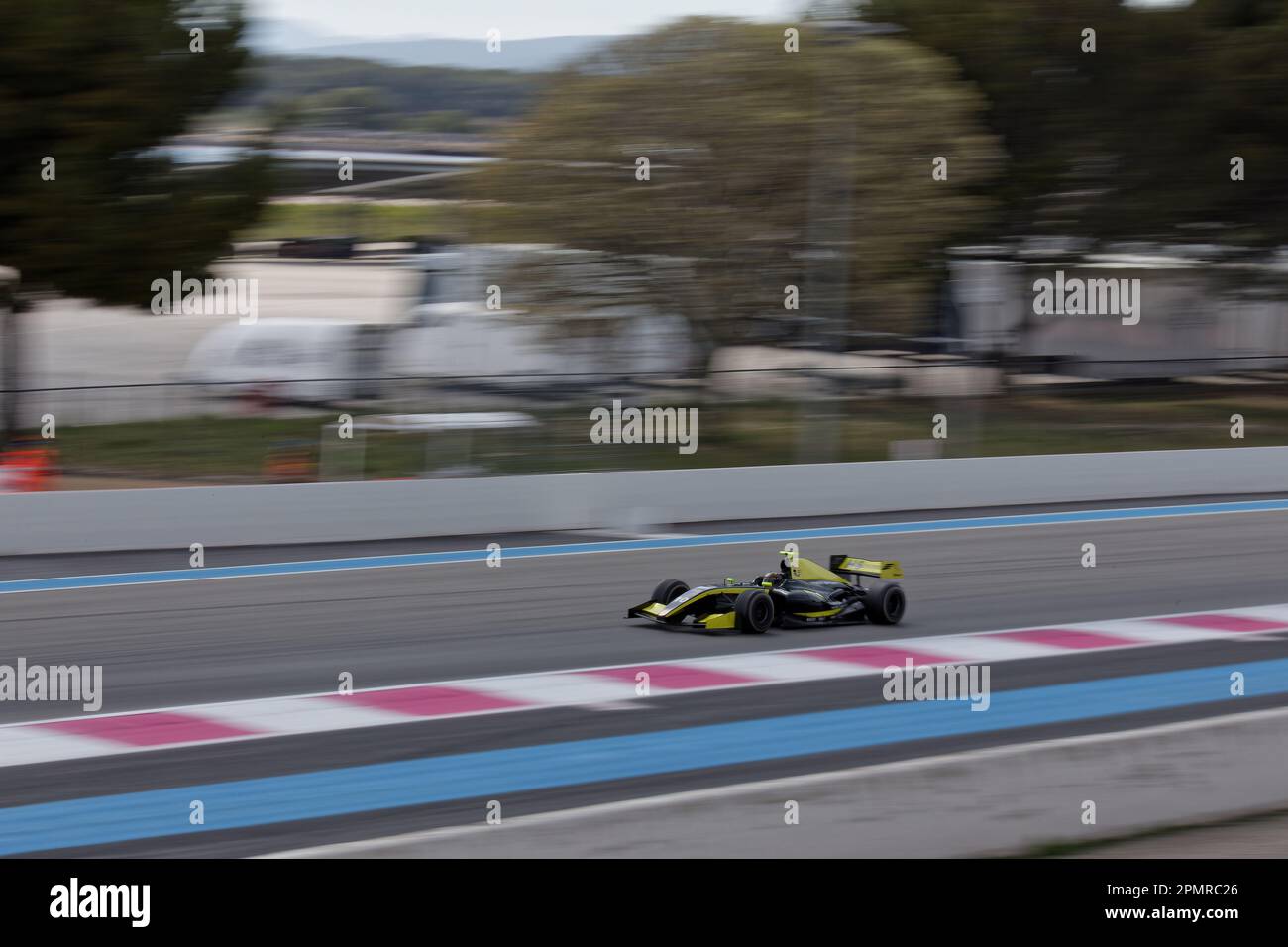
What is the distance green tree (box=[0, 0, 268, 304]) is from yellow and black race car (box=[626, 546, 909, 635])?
12.5 m

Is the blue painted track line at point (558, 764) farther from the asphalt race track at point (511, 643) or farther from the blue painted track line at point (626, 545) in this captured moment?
the blue painted track line at point (626, 545)

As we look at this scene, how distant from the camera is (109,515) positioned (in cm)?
1431

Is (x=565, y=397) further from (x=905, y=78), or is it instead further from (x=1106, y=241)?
(x=1106, y=241)

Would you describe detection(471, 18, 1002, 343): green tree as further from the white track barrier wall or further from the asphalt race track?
the asphalt race track

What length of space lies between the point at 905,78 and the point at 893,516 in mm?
9654

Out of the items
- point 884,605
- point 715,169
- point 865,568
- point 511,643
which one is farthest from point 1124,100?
point 511,643

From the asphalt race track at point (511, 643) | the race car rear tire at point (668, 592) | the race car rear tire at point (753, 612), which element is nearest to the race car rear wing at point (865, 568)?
the asphalt race track at point (511, 643)

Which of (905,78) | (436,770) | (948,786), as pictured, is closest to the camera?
(948,786)

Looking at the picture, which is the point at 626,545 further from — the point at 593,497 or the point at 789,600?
the point at 789,600

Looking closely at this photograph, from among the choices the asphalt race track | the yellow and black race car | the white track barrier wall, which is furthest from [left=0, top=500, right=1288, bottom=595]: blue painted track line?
the yellow and black race car

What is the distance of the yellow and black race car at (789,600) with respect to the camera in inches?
380

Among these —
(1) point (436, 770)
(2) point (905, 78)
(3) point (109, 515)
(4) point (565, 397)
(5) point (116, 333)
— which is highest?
(2) point (905, 78)

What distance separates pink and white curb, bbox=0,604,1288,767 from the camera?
24.2 feet
